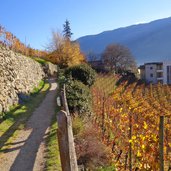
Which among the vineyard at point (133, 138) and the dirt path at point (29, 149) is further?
the dirt path at point (29, 149)

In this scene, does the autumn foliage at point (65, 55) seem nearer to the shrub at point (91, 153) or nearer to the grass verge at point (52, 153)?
the grass verge at point (52, 153)

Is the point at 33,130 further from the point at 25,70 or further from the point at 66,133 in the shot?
the point at 25,70

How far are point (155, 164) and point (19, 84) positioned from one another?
48.3 ft

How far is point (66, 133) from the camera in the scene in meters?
5.20

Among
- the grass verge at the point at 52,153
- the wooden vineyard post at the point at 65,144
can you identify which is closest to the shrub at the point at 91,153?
the grass verge at the point at 52,153

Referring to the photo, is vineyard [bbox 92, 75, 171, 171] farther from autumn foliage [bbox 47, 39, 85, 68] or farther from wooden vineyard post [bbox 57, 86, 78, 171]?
autumn foliage [bbox 47, 39, 85, 68]

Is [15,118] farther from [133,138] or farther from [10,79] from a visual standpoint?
[133,138]

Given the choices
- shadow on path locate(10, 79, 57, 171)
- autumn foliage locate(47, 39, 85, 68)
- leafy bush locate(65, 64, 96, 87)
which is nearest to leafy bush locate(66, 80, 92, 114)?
shadow on path locate(10, 79, 57, 171)

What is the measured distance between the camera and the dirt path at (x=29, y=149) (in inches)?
389

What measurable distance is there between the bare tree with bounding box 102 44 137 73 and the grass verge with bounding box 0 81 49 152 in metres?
48.1

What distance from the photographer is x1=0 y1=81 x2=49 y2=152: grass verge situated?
13281 mm

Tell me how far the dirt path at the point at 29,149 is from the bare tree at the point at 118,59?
53.8 meters

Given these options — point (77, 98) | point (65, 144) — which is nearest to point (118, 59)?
point (77, 98)

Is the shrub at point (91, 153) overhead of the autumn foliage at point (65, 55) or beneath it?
beneath
